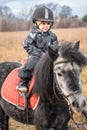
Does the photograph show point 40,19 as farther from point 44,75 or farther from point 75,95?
point 75,95

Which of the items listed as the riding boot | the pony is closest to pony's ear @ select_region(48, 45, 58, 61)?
the pony

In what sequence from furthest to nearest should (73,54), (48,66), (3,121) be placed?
(3,121), (48,66), (73,54)

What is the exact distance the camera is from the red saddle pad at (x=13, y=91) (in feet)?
15.5

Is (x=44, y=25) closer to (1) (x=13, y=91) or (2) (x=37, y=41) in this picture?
(2) (x=37, y=41)

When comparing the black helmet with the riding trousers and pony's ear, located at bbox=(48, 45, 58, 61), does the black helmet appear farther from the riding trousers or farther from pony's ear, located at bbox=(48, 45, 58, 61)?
pony's ear, located at bbox=(48, 45, 58, 61)

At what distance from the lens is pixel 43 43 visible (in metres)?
4.84

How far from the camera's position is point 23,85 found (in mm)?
4762

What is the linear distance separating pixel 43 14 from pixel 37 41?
0.37 metres

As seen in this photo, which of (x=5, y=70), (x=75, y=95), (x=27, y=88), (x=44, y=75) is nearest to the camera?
(x=75, y=95)

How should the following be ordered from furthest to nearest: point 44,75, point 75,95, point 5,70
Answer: point 5,70 < point 44,75 < point 75,95

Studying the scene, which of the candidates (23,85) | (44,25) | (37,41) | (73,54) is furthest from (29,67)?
(73,54)

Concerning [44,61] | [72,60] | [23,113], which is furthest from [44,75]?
[23,113]

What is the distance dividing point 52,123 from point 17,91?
2.54 ft

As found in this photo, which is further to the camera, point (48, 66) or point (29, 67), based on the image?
point (29, 67)
